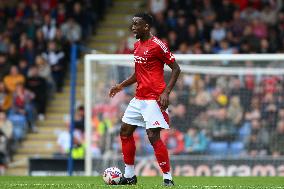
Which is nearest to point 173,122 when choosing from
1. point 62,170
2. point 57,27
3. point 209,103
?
point 209,103

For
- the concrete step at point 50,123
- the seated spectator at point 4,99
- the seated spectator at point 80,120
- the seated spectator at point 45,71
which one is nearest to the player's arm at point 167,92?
the seated spectator at point 80,120

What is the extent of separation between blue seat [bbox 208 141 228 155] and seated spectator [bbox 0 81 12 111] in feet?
22.3

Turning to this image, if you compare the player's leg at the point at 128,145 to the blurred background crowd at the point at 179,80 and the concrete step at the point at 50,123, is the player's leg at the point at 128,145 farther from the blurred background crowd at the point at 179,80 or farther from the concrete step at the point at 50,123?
the concrete step at the point at 50,123

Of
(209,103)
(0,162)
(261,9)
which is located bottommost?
(0,162)

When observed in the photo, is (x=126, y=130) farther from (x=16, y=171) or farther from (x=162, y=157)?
(x=16, y=171)

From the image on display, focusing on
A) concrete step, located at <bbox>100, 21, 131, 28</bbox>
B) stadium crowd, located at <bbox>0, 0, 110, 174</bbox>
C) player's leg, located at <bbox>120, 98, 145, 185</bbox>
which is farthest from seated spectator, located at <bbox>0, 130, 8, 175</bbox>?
player's leg, located at <bbox>120, 98, 145, 185</bbox>

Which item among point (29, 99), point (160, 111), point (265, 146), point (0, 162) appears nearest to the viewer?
point (160, 111)

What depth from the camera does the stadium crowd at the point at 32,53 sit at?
77.1ft

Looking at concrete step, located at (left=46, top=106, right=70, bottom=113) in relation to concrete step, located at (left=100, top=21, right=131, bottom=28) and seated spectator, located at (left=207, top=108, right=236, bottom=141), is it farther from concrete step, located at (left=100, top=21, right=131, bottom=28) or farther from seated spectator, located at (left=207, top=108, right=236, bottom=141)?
seated spectator, located at (left=207, top=108, right=236, bottom=141)

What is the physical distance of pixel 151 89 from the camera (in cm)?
1266

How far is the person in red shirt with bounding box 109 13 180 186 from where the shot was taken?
12.5 metres

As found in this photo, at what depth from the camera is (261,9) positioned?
24.3 metres

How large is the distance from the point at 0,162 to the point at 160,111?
33.5 feet

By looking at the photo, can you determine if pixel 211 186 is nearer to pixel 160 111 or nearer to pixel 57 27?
pixel 160 111
